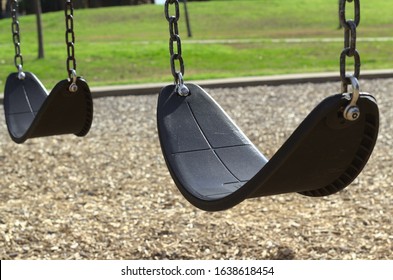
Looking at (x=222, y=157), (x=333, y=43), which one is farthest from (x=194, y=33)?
(x=222, y=157)

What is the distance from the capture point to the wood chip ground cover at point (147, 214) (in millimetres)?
4461

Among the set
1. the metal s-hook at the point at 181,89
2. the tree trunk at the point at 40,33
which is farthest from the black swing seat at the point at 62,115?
the tree trunk at the point at 40,33

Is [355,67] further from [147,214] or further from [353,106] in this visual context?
[147,214]

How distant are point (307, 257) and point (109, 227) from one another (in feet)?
4.72

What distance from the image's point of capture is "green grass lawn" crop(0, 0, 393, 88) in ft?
54.3

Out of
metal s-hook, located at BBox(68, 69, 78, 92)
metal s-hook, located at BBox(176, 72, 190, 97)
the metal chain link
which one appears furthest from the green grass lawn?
the metal chain link

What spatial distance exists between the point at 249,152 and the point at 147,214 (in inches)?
87.0

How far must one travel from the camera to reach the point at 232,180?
2.97 metres

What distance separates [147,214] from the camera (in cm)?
519

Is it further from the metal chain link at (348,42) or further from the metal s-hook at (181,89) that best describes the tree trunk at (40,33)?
the metal chain link at (348,42)

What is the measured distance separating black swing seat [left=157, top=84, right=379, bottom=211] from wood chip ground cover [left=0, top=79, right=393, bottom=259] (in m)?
1.34

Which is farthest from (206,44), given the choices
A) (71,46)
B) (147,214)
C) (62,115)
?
(71,46)

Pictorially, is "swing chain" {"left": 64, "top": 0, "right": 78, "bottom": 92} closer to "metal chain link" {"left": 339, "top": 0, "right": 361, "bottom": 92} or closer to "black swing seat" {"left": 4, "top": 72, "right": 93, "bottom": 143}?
"black swing seat" {"left": 4, "top": 72, "right": 93, "bottom": 143}

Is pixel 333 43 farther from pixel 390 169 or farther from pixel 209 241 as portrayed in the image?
pixel 209 241
